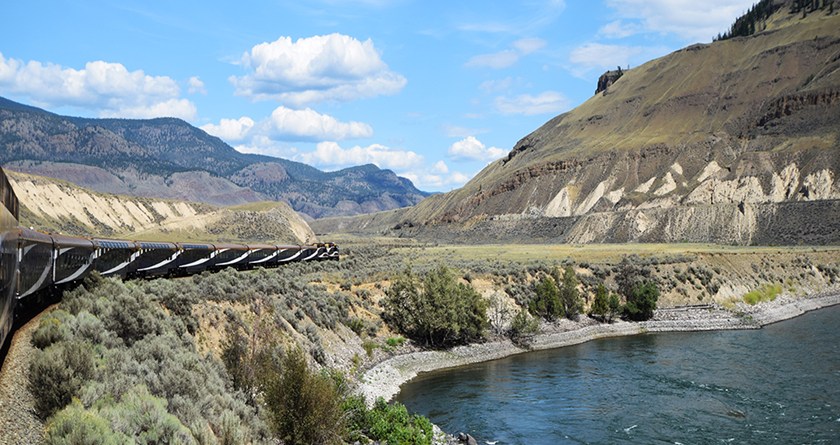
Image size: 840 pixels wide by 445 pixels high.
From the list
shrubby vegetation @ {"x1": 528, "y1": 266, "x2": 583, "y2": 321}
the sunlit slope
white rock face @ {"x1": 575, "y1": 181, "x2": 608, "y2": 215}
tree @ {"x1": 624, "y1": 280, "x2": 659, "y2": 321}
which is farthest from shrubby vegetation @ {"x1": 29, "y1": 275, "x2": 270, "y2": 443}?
white rock face @ {"x1": 575, "y1": 181, "x2": 608, "y2": 215}

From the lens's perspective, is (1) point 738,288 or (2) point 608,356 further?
(1) point 738,288

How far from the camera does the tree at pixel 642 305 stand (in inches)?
2160

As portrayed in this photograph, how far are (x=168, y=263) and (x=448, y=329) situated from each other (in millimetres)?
16254

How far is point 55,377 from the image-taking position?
11992mm

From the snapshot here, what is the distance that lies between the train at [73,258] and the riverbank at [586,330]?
10968 mm

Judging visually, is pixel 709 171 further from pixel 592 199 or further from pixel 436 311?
pixel 436 311

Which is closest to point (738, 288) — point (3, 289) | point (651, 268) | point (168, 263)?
point (651, 268)

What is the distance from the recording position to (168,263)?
110ft

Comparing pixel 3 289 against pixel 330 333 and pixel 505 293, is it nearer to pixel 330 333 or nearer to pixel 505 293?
pixel 330 333

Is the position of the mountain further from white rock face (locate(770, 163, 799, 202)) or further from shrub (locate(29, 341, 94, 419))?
shrub (locate(29, 341, 94, 419))

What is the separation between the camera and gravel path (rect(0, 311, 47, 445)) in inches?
400

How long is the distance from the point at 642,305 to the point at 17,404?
164 ft

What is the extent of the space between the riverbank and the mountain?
37.6 m

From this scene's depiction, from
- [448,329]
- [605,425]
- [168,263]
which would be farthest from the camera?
[448,329]
